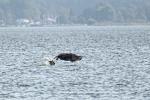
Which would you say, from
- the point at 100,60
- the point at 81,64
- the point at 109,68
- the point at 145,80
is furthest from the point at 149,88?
the point at 100,60

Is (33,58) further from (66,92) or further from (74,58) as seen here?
(66,92)

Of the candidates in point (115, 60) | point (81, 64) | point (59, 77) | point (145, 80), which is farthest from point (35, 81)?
point (115, 60)

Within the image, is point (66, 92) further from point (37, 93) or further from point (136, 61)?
point (136, 61)

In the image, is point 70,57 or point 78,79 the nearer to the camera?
point 78,79

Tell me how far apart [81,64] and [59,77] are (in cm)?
1242

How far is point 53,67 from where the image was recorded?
76000mm

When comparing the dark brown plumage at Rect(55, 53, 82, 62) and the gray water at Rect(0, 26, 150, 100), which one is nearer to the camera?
the gray water at Rect(0, 26, 150, 100)

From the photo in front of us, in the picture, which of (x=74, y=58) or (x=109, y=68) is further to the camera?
(x=74, y=58)

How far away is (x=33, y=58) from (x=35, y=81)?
24649 millimetres

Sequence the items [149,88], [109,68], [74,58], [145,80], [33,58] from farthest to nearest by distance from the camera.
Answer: [33,58] < [74,58] < [109,68] < [145,80] < [149,88]

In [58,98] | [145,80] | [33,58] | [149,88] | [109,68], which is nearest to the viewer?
[58,98]

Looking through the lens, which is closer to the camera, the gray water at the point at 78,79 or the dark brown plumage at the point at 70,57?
the gray water at the point at 78,79

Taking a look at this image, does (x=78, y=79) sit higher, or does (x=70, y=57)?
(x=78, y=79)

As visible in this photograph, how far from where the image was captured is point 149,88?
2322 inches
